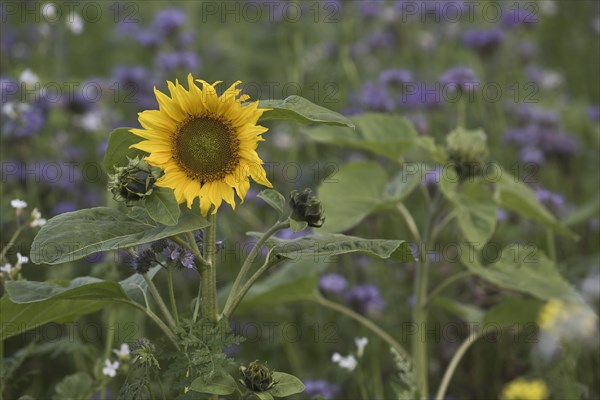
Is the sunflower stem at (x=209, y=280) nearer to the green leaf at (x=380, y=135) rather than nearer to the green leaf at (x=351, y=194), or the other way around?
the green leaf at (x=351, y=194)

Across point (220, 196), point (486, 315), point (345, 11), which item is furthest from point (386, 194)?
point (345, 11)

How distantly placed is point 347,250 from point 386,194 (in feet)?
2.36

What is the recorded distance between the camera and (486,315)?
1.99m

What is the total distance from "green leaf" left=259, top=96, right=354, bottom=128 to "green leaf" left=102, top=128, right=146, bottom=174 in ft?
0.66

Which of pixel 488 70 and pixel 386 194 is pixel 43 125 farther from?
pixel 488 70

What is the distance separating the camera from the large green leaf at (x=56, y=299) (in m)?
1.35

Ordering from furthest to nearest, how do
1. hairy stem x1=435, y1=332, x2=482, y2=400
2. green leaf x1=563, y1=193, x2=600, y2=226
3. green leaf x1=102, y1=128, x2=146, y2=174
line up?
1. green leaf x1=563, y1=193, x2=600, y2=226
2. hairy stem x1=435, y1=332, x2=482, y2=400
3. green leaf x1=102, y1=128, x2=146, y2=174

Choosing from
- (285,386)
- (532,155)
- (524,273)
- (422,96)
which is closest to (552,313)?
(524,273)

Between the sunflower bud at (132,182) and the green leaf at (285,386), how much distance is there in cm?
34

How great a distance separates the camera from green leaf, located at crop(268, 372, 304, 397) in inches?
52.7

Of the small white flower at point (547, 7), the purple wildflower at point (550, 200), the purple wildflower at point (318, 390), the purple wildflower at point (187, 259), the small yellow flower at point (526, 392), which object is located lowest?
the purple wildflower at point (318, 390)

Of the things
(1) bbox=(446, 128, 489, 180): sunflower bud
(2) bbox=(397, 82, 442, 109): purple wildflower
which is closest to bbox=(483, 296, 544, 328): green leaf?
(1) bbox=(446, 128, 489, 180): sunflower bud

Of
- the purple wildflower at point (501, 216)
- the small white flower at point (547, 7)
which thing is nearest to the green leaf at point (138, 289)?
the purple wildflower at point (501, 216)

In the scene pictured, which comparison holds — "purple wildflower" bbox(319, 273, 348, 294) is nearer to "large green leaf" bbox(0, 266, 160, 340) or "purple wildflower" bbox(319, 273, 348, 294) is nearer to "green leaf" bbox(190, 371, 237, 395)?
"large green leaf" bbox(0, 266, 160, 340)
